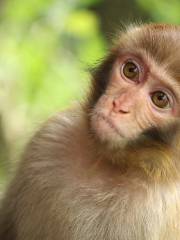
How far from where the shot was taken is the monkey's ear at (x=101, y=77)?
501 cm

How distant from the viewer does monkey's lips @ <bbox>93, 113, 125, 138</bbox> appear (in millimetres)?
4695

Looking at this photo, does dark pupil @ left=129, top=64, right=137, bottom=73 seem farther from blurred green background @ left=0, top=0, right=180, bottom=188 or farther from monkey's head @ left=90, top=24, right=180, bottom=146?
blurred green background @ left=0, top=0, right=180, bottom=188

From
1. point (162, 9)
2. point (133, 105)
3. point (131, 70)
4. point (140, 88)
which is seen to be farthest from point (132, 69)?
point (162, 9)

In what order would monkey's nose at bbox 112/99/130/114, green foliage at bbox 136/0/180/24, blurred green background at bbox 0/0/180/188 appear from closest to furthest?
1. monkey's nose at bbox 112/99/130/114
2. blurred green background at bbox 0/0/180/188
3. green foliage at bbox 136/0/180/24

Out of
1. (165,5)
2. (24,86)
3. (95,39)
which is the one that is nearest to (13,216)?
(24,86)

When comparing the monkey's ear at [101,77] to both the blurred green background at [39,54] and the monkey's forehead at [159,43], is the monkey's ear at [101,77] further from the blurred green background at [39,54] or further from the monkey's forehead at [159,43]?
the blurred green background at [39,54]

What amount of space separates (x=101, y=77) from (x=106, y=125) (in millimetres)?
408

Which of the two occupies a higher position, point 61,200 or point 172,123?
point 172,123

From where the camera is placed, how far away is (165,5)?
9812 mm

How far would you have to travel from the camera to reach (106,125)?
4727mm

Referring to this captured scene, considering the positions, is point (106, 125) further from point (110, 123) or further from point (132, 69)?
point (132, 69)

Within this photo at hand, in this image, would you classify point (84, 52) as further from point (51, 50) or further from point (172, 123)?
point (172, 123)

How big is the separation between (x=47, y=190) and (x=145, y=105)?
31.1 inches

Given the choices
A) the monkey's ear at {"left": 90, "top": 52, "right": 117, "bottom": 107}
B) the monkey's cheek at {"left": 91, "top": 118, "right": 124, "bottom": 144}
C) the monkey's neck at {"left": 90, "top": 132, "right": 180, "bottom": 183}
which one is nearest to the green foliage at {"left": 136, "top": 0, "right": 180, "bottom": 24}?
the monkey's ear at {"left": 90, "top": 52, "right": 117, "bottom": 107}
